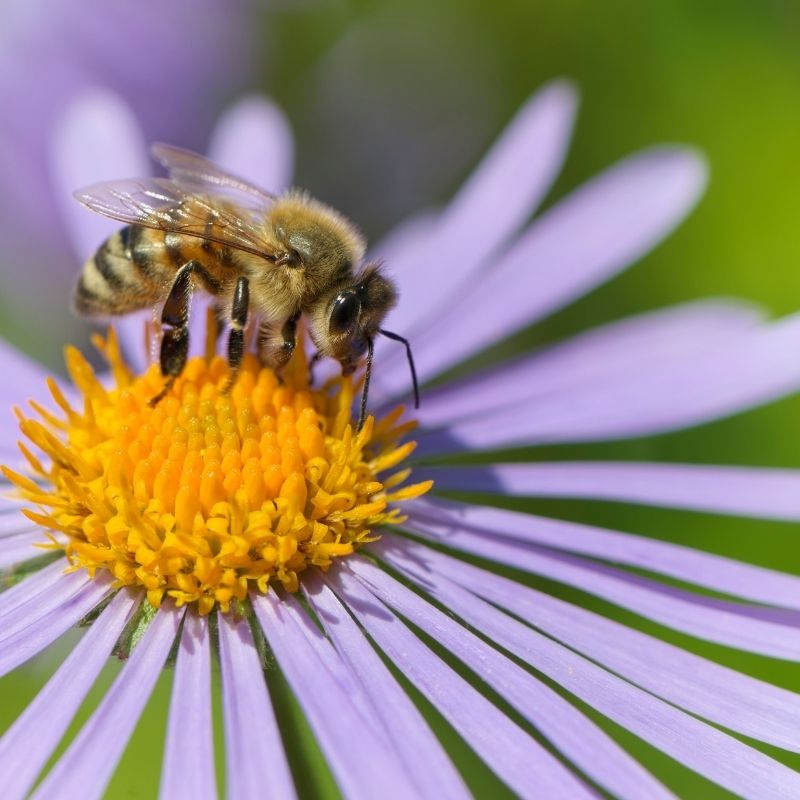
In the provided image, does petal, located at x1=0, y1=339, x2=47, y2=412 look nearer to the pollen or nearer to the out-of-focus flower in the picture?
the pollen

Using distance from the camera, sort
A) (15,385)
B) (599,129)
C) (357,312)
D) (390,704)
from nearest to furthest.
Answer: (390,704) < (357,312) < (15,385) < (599,129)

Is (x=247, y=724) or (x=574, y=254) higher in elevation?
(x=574, y=254)

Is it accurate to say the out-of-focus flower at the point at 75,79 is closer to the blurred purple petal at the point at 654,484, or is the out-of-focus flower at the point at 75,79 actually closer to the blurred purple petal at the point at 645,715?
the blurred purple petal at the point at 654,484

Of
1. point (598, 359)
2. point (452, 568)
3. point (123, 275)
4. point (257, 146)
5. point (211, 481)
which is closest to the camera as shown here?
point (211, 481)

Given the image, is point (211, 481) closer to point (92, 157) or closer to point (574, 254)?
point (574, 254)

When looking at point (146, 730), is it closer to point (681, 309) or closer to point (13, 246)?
point (681, 309)

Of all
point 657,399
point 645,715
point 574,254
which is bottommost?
point 645,715

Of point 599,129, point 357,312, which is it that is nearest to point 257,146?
point 599,129

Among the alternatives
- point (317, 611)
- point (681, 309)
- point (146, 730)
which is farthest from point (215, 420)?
point (681, 309)
